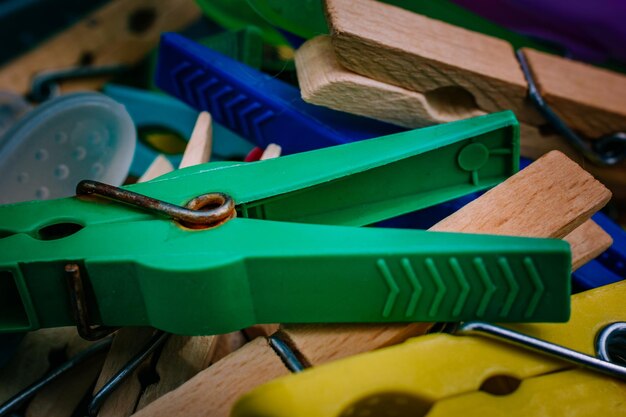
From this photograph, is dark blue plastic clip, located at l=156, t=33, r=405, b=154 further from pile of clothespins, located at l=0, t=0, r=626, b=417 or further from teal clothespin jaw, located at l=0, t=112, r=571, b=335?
teal clothespin jaw, located at l=0, t=112, r=571, b=335

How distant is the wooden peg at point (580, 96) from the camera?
0.74m

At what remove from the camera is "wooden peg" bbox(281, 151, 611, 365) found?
0.53m

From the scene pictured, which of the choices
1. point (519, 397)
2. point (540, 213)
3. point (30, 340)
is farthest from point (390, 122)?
point (30, 340)

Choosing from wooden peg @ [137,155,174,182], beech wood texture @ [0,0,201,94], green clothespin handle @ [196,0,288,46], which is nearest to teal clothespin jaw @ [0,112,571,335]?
wooden peg @ [137,155,174,182]

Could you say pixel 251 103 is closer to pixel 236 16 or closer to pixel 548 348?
pixel 236 16

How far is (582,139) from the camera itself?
2.56ft

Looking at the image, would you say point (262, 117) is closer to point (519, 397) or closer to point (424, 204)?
point (424, 204)

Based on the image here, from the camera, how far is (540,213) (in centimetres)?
58

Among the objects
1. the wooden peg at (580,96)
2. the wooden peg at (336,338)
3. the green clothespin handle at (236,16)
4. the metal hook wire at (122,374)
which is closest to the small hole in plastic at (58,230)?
the metal hook wire at (122,374)

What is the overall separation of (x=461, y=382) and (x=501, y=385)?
8cm

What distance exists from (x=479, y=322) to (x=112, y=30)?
38.1 inches

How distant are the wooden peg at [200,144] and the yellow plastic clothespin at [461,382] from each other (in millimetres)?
384

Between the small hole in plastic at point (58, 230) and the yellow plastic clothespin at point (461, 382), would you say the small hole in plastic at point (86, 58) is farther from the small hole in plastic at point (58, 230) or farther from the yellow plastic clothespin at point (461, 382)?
the yellow plastic clothespin at point (461, 382)

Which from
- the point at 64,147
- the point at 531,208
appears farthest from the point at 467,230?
the point at 64,147
